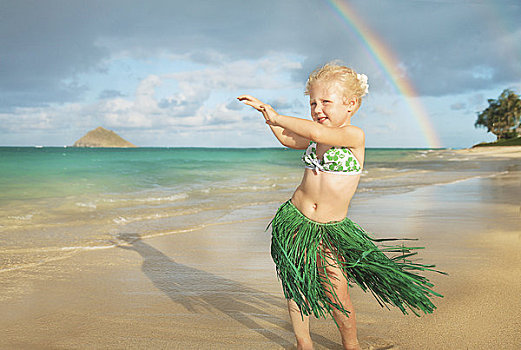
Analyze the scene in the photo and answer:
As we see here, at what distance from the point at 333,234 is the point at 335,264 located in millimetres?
157

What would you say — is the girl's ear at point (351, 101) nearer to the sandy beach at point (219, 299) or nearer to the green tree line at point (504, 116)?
the sandy beach at point (219, 299)

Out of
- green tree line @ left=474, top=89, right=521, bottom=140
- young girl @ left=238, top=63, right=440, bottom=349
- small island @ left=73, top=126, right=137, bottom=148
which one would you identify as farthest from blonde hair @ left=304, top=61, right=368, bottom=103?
small island @ left=73, top=126, right=137, bottom=148

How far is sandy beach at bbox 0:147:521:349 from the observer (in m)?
2.50

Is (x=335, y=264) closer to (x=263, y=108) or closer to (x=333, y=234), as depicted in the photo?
(x=333, y=234)

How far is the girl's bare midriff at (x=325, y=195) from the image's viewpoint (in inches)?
86.3

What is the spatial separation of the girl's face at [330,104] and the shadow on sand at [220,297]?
1288 millimetres

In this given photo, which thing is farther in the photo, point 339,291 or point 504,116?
point 504,116

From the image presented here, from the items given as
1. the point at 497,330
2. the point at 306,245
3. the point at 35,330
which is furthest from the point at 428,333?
the point at 35,330

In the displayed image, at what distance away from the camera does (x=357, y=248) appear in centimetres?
217

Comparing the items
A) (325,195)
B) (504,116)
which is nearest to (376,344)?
(325,195)

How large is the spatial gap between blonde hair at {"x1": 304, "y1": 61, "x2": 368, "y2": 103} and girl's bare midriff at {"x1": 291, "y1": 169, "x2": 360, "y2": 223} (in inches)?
16.8

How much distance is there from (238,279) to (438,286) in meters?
1.57

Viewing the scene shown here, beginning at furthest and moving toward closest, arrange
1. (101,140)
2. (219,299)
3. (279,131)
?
1. (101,140)
2. (219,299)
3. (279,131)

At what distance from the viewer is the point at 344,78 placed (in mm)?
2104
